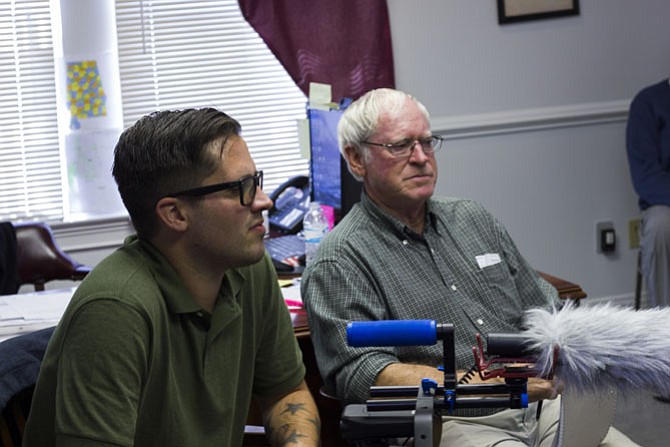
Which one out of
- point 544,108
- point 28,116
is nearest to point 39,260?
point 28,116

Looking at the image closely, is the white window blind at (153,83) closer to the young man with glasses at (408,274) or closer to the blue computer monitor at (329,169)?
the blue computer monitor at (329,169)

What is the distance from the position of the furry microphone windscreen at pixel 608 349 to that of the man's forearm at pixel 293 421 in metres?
0.76

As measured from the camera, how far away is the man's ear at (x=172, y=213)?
166 centimetres

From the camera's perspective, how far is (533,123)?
4824mm

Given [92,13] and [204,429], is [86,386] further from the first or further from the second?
[92,13]

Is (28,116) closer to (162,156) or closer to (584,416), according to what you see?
(162,156)

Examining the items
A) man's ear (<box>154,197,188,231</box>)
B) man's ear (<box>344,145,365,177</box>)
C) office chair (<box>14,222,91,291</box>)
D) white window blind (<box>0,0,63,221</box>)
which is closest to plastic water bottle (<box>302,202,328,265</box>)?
man's ear (<box>344,145,365,177</box>)

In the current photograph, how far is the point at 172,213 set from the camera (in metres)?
1.67

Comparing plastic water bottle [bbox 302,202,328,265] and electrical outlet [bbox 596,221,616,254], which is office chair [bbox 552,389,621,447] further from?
electrical outlet [bbox 596,221,616,254]

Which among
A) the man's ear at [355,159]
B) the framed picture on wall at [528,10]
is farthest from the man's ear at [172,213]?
the framed picture on wall at [528,10]

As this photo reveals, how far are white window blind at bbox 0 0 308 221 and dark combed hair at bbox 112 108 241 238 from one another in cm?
286

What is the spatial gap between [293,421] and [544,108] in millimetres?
3289

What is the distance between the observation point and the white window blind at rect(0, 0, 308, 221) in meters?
4.33

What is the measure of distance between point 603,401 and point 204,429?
73 centimetres
